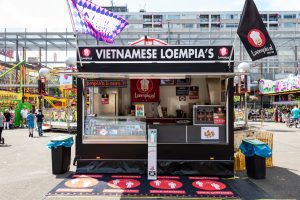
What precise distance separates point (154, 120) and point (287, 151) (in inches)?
202

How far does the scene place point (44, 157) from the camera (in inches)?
384

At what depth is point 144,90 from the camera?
10570mm

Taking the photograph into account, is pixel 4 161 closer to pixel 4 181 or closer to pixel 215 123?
pixel 4 181

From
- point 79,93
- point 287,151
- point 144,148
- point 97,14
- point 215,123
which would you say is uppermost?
point 97,14

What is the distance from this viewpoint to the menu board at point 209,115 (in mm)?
7438

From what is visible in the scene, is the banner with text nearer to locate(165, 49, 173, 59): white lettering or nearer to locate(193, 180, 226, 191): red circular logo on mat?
locate(165, 49, 173, 59): white lettering

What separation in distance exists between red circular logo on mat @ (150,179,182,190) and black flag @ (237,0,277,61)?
3489 millimetres

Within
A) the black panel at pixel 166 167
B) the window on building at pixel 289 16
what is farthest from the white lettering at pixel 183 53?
the window on building at pixel 289 16

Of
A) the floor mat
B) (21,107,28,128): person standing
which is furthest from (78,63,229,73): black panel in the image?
(21,107,28,128): person standing

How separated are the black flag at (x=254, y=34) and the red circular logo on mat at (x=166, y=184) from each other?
137 inches

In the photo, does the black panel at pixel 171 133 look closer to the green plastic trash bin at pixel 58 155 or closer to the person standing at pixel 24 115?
the green plastic trash bin at pixel 58 155

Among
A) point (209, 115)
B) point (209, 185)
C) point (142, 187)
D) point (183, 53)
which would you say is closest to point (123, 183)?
point (142, 187)

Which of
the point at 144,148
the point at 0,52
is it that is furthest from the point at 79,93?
the point at 0,52

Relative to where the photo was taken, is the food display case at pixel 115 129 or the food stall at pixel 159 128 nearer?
the food stall at pixel 159 128
